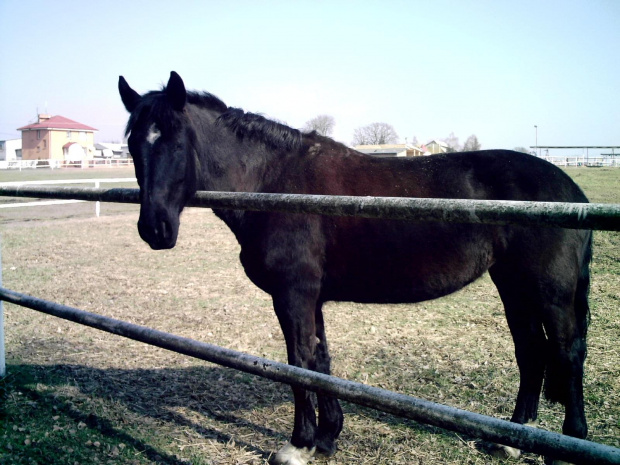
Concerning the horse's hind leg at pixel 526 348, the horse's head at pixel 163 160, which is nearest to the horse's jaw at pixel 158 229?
the horse's head at pixel 163 160

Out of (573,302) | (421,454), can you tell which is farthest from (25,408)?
(573,302)

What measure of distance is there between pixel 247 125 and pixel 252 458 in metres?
2.23

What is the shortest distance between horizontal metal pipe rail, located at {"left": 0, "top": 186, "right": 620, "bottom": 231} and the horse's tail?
2074mm

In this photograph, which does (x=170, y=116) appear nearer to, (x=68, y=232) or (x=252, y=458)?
(x=252, y=458)

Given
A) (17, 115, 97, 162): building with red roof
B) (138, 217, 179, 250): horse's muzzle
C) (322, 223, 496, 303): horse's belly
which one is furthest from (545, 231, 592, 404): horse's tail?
(17, 115, 97, 162): building with red roof

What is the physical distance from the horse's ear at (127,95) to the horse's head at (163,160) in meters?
0.29

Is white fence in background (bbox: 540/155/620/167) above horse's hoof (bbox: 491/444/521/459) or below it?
above

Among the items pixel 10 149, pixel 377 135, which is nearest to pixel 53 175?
pixel 377 135

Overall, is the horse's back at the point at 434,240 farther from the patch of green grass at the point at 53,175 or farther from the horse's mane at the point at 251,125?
the patch of green grass at the point at 53,175

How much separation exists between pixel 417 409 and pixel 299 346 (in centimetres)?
170

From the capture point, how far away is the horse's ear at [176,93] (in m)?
2.79

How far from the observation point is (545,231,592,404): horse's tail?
2.91 meters

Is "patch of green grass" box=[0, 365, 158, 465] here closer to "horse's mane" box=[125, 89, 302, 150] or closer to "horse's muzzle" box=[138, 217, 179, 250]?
"horse's muzzle" box=[138, 217, 179, 250]

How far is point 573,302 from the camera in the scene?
3.03 metres
